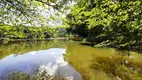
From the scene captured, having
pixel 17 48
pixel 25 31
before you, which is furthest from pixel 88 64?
pixel 17 48

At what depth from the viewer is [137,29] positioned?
4.83m

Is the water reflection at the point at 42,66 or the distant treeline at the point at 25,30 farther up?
the distant treeline at the point at 25,30

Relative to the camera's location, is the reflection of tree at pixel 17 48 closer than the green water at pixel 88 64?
No

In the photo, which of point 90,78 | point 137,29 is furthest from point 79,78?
point 137,29

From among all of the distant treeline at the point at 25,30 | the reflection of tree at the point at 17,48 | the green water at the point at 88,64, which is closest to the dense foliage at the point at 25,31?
the distant treeline at the point at 25,30

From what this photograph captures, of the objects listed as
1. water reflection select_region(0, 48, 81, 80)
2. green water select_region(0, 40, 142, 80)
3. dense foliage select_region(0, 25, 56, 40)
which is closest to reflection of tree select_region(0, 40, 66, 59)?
green water select_region(0, 40, 142, 80)

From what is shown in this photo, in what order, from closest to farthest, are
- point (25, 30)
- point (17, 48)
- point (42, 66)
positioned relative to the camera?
1. point (25, 30)
2. point (42, 66)
3. point (17, 48)

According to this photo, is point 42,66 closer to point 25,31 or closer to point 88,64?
point 88,64

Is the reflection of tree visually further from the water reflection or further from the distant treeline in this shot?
the distant treeline

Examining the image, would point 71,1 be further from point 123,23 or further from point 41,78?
point 41,78

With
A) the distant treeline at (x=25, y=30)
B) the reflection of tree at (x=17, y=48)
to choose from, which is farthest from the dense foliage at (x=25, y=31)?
the reflection of tree at (x=17, y=48)

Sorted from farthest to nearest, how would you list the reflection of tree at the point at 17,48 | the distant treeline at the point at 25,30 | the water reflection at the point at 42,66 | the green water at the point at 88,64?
1. the reflection of tree at the point at 17,48
2. the water reflection at the point at 42,66
3. the green water at the point at 88,64
4. the distant treeline at the point at 25,30

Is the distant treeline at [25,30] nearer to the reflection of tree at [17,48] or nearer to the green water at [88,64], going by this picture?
the green water at [88,64]

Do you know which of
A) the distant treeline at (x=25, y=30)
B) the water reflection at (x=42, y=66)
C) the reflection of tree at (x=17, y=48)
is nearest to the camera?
the distant treeline at (x=25, y=30)
